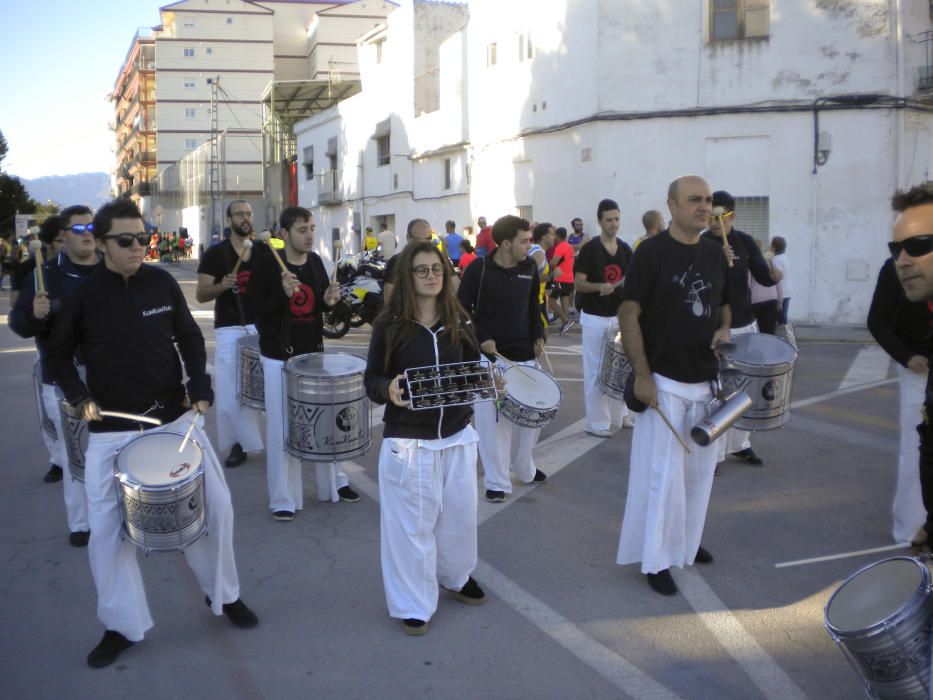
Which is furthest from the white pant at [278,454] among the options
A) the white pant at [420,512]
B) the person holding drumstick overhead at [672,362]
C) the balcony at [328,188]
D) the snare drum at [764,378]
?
the balcony at [328,188]

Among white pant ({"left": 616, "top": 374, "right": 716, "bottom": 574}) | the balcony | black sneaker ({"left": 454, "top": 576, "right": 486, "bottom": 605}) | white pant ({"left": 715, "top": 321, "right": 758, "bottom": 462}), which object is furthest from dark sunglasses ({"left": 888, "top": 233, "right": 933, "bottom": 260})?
the balcony

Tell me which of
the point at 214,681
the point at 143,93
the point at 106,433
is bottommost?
the point at 214,681

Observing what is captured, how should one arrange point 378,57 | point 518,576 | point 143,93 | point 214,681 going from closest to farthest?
point 214,681 → point 518,576 → point 378,57 → point 143,93

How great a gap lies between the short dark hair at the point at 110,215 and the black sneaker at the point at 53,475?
375cm

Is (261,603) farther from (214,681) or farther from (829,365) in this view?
(829,365)

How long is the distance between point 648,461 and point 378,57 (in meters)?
31.5

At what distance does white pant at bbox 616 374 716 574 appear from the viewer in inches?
193

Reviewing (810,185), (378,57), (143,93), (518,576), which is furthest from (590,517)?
(143,93)

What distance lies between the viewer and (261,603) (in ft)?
16.0

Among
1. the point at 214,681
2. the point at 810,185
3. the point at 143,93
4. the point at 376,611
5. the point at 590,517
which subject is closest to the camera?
the point at 214,681

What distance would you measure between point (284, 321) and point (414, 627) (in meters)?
2.50

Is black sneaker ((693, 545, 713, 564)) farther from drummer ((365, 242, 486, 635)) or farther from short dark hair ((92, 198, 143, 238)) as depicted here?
short dark hair ((92, 198, 143, 238))

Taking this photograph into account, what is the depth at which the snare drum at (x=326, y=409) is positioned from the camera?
18.2 ft

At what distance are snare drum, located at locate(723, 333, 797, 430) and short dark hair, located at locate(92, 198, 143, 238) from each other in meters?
3.74
